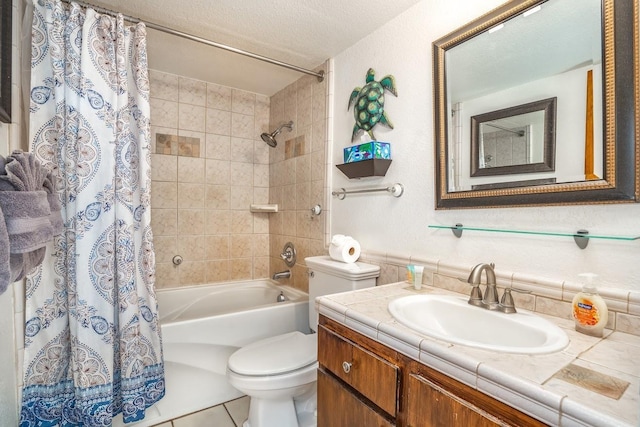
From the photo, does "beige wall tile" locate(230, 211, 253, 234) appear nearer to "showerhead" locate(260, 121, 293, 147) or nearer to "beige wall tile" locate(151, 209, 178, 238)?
"beige wall tile" locate(151, 209, 178, 238)

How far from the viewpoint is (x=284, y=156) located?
2.61 meters

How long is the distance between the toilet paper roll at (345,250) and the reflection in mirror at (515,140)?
0.72 m

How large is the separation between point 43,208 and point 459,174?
4.53ft

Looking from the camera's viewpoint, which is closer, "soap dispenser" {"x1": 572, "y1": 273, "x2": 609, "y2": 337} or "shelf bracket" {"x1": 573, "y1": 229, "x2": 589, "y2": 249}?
"soap dispenser" {"x1": 572, "y1": 273, "x2": 609, "y2": 337}

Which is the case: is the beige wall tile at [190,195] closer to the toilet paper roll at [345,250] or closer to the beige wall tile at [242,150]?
the beige wall tile at [242,150]

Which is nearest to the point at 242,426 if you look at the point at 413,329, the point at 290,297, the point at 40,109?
the point at 290,297

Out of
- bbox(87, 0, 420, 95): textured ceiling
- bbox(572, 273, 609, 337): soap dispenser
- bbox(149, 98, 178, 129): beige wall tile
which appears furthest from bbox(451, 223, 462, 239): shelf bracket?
bbox(149, 98, 178, 129): beige wall tile

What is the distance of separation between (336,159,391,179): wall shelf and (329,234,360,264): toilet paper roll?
1.22ft

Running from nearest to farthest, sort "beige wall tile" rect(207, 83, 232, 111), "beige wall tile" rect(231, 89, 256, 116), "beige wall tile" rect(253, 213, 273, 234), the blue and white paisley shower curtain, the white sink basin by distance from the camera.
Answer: the white sink basin < the blue and white paisley shower curtain < "beige wall tile" rect(207, 83, 232, 111) < "beige wall tile" rect(231, 89, 256, 116) < "beige wall tile" rect(253, 213, 273, 234)

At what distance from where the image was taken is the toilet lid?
1.41m

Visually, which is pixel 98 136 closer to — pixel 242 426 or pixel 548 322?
pixel 242 426

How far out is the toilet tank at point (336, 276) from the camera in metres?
1.54

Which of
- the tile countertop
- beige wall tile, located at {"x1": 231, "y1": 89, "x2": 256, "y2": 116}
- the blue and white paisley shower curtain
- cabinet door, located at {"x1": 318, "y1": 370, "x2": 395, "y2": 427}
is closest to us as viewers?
the tile countertop

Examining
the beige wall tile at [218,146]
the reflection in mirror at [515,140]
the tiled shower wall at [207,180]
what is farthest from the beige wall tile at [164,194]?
the reflection in mirror at [515,140]
